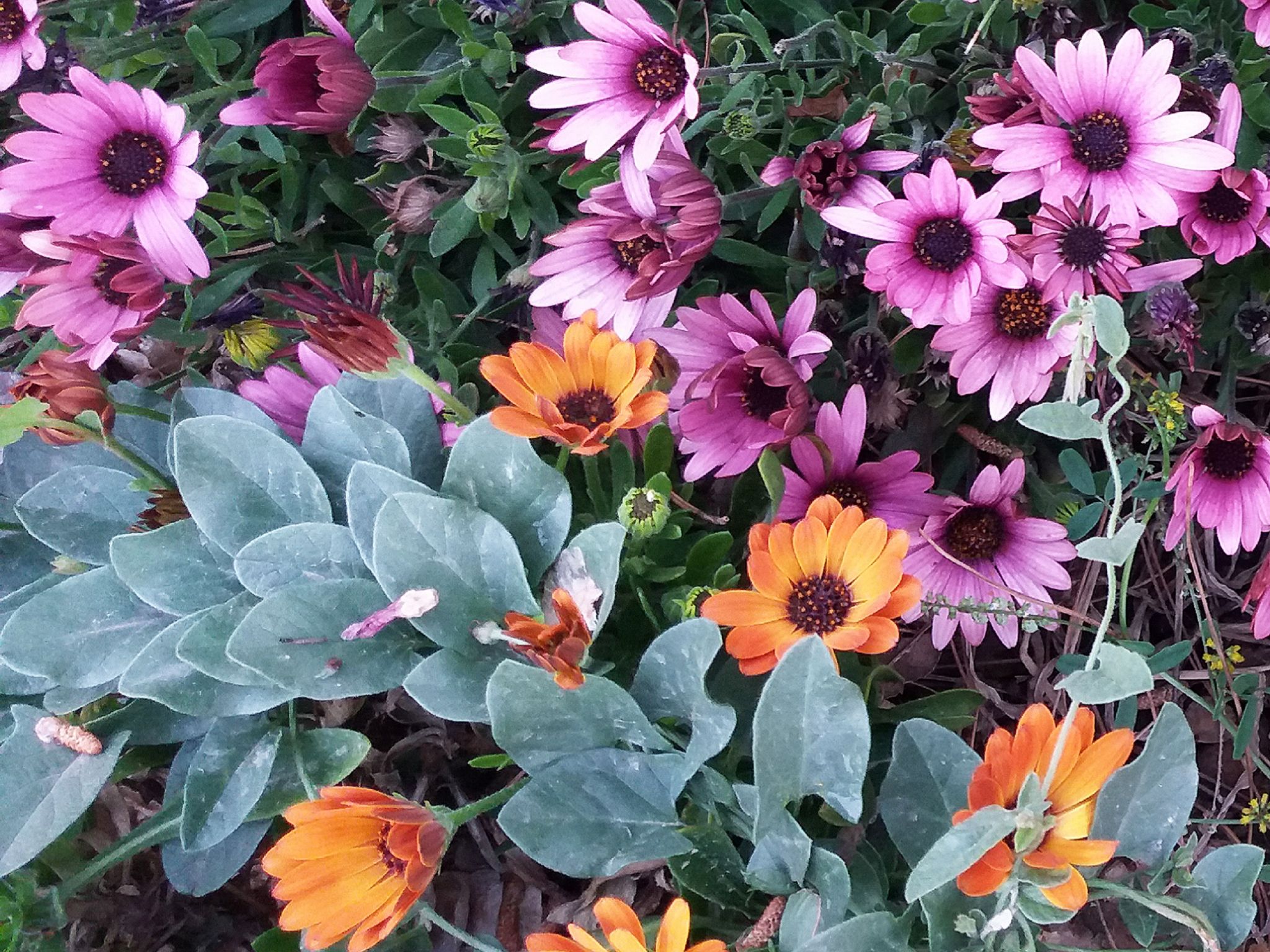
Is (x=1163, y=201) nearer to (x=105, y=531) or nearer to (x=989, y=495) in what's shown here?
(x=989, y=495)

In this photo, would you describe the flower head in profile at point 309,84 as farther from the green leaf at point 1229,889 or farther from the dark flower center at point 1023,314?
the green leaf at point 1229,889

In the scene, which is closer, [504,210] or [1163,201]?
[1163,201]

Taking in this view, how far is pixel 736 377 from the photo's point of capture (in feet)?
3.47

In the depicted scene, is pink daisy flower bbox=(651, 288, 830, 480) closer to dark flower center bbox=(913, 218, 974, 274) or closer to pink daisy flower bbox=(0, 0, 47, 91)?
dark flower center bbox=(913, 218, 974, 274)

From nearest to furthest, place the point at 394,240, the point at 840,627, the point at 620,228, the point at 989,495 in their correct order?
the point at 840,627 < the point at 620,228 < the point at 989,495 < the point at 394,240

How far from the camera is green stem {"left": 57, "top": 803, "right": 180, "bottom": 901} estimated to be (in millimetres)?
1003

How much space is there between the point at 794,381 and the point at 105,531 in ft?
2.35

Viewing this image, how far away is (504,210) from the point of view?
3.79 ft

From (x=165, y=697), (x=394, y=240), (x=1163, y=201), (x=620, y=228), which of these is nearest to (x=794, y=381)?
(x=620, y=228)

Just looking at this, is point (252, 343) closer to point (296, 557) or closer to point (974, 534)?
point (296, 557)

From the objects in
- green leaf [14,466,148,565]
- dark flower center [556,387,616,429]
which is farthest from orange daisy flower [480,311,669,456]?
green leaf [14,466,148,565]

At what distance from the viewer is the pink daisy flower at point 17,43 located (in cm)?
110

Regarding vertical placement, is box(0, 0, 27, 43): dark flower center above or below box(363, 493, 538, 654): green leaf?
above

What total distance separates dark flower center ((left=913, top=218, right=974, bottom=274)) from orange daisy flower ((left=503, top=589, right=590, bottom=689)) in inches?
20.1
